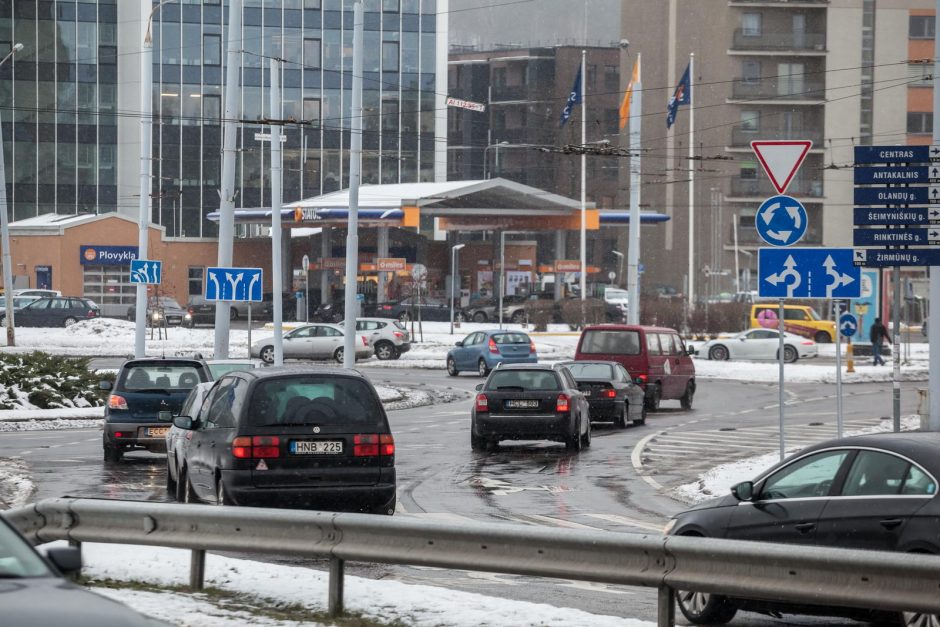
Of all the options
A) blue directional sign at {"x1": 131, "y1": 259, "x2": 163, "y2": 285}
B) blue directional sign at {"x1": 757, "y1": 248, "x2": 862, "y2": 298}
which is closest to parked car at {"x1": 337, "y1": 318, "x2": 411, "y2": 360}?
blue directional sign at {"x1": 131, "y1": 259, "x2": 163, "y2": 285}

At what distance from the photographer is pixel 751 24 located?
92938 millimetres

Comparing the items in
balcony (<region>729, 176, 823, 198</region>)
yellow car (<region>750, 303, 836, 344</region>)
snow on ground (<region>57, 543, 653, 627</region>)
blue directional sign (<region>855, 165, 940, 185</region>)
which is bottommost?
yellow car (<region>750, 303, 836, 344</region>)

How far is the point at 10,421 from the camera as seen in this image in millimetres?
29750

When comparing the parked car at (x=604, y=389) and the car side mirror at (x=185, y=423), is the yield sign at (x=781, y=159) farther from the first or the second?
the parked car at (x=604, y=389)

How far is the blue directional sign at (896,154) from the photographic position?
640 inches

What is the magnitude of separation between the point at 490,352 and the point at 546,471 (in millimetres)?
26053

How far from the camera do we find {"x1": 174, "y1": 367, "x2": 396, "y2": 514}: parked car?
13.0 metres

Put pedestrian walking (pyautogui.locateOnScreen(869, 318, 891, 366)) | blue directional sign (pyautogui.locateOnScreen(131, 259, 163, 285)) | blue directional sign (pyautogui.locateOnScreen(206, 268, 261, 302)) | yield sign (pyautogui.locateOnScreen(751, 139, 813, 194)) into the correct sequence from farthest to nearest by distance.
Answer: pedestrian walking (pyautogui.locateOnScreen(869, 318, 891, 366)) → blue directional sign (pyautogui.locateOnScreen(131, 259, 163, 285)) → blue directional sign (pyautogui.locateOnScreen(206, 268, 261, 302)) → yield sign (pyautogui.locateOnScreen(751, 139, 813, 194))

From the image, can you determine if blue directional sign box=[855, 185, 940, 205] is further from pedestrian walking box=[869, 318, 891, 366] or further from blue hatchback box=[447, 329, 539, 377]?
pedestrian walking box=[869, 318, 891, 366]

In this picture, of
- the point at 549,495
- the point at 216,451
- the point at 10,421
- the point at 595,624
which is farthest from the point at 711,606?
the point at 10,421

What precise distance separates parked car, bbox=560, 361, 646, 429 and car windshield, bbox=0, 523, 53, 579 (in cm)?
2316

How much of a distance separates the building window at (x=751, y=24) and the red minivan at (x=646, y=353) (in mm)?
62042

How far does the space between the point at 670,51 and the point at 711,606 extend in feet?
303

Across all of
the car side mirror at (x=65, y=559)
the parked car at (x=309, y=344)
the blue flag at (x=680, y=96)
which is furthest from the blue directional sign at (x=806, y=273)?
the parked car at (x=309, y=344)
